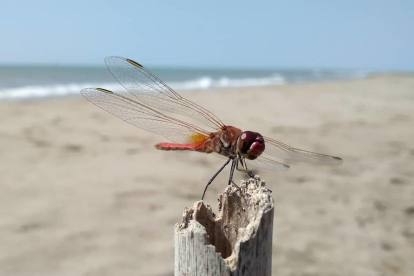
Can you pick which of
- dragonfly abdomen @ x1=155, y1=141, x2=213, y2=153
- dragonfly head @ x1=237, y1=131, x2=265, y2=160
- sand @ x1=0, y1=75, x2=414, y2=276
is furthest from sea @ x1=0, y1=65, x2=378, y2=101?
dragonfly head @ x1=237, y1=131, x2=265, y2=160

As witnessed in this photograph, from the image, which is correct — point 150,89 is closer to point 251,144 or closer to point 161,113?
point 161,113

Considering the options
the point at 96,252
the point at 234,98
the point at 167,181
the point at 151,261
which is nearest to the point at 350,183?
the point at 167,181

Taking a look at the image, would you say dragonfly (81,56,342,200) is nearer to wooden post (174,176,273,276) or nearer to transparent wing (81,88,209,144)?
transparent wing (81,88,209,144)

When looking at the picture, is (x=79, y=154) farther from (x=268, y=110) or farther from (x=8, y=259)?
(x=268, y=110)

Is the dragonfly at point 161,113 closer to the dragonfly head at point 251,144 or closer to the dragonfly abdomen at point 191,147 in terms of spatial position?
the dragonfly abdomen at point 191,147

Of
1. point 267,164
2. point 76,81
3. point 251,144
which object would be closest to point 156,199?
point 267,164

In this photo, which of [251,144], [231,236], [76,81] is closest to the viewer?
[231,236]

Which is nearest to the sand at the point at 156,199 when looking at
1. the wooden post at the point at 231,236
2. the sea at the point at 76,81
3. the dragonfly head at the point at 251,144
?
the dragonfly head at the point at 251,144
